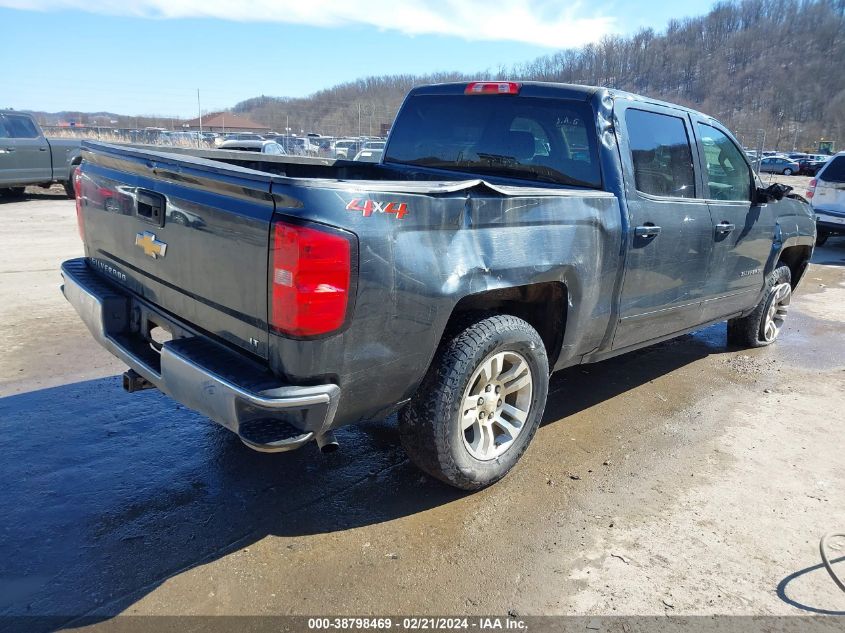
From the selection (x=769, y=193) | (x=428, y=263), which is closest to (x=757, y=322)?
(x=769, y=193)

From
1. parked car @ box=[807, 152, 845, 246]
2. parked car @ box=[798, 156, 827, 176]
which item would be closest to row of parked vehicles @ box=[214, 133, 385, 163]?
parked car @ box=[807, 152, 845, 246]

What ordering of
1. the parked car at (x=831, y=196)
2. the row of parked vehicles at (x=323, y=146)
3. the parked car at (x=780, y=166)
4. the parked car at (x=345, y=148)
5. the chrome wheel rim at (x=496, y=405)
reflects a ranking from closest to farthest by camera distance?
1. the chrome wheel rim at (x=496, y=405)
2. the parked car at (x=831, y=196)
3. the row of parked vehicles at (x=323, y=146)
4. the parked car at (x=345, y=148)
5. the parked car at (x=780, y=166)

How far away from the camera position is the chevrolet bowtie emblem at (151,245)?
2949 millimetres

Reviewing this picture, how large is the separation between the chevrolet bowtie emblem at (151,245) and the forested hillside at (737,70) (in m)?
65.4

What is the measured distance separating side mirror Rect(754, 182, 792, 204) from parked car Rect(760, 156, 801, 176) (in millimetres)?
44617

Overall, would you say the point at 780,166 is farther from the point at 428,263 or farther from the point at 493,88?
the point at 428,263

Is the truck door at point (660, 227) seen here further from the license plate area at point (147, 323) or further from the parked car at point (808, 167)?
the parked car at point (808, 167)

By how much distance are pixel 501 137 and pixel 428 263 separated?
1.74 m

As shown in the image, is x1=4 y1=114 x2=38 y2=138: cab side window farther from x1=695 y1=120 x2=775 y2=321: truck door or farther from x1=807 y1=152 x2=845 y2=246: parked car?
x1=807 y1=152 x2=845 y2=246: parked car

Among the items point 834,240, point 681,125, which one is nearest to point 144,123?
point 834,240

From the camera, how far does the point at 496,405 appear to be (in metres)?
3.36

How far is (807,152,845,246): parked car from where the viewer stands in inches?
473

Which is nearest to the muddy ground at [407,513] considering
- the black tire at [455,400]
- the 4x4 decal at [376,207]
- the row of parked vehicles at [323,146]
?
the black tire at [455,400]

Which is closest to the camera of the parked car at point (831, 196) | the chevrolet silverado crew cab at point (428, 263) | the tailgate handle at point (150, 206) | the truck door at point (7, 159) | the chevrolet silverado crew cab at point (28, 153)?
the chevrolet silverado crew cab at point (428, 263)
